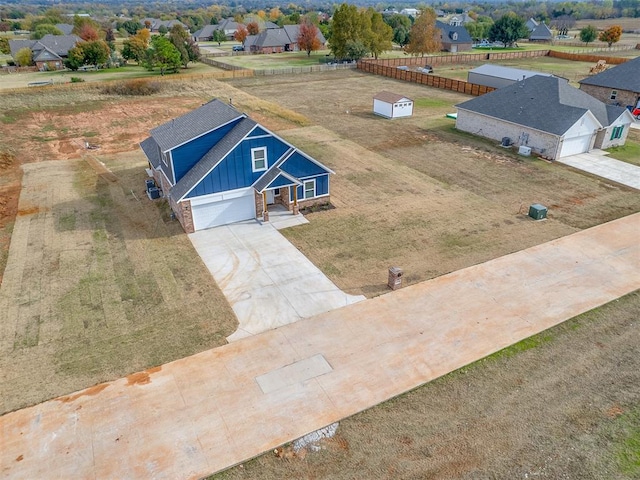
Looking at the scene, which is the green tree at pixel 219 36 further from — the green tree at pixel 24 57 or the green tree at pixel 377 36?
the green tree at pixel 377 36

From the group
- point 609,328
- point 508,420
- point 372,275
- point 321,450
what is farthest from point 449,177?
point 321,450

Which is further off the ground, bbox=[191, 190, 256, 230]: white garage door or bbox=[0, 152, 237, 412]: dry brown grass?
bbox=[191, 190, 256, 230]: white garage door

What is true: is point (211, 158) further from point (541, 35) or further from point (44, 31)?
point (541, 35)

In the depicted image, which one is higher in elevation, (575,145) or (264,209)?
(575,145)

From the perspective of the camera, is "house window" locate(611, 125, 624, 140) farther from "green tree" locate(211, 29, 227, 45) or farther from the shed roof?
"green tree" locate(211, 29, 227, 45)

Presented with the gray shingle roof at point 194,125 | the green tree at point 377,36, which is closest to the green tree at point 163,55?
the green tree at point 377,36

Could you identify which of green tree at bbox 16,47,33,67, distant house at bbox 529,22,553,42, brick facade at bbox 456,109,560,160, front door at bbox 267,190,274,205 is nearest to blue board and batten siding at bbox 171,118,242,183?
front door at bbox 267,190,274,205

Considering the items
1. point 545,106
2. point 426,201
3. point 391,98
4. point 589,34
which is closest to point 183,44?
point 391,98
